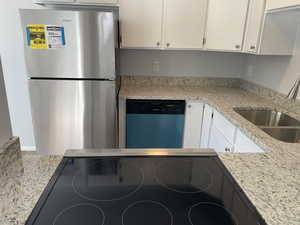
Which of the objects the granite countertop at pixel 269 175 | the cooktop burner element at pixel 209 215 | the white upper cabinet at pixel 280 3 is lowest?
the cooktop burner element at pixel 209 215

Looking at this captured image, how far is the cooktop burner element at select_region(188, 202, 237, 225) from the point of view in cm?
70

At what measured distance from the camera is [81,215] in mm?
709

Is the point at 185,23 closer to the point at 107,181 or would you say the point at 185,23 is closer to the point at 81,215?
the point at 107,181

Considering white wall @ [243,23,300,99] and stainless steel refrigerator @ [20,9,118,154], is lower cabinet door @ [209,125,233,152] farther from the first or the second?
stainless steel refrigerator @ [20,9,118,154]

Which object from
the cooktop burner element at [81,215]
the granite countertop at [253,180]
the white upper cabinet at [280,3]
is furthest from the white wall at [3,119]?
the white upper cabinet at [280,3]

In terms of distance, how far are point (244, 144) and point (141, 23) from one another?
1.61 metres

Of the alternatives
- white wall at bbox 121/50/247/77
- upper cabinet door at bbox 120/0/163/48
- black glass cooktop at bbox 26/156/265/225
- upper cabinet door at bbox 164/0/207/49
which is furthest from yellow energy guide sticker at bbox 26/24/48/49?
black glass cooktop at bbox 26/156/265/225

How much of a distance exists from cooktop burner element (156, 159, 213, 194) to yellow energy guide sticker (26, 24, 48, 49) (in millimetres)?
1612

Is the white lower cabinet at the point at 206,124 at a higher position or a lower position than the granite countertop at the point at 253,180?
lower

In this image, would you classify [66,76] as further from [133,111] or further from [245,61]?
[245,61]

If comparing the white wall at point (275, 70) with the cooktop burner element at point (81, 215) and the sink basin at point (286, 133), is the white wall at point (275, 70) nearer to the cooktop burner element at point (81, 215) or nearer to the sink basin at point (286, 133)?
the sink basin at point (286, 133)

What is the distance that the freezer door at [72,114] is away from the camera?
2.07 m

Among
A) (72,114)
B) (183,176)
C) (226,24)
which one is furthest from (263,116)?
(72,114)

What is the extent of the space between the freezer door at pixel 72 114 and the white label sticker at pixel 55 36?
0.33 metres
